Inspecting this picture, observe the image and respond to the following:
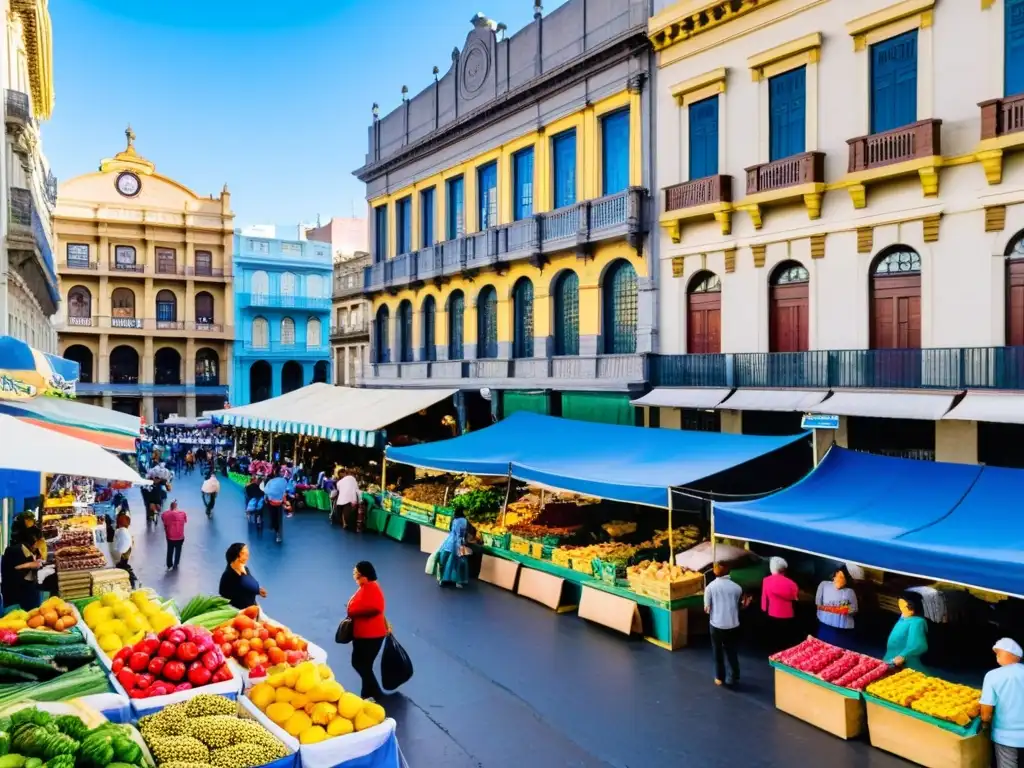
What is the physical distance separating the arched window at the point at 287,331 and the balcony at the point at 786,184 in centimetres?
4376

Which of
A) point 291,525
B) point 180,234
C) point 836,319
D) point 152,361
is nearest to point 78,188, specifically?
point 180,234

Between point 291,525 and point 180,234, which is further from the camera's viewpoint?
point 180,234

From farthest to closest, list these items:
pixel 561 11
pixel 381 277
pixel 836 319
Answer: pixel 381 277 < pixel 561 11 < pixel 836 319

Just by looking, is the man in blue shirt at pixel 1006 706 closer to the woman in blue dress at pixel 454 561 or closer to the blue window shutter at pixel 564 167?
the woman in blue dress at pixel 454 561

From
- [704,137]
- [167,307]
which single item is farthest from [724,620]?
[167,307]

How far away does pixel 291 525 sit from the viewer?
70.3 ft

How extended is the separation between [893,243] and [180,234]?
47.3 meters

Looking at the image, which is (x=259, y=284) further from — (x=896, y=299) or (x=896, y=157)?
(x=896, y=157)

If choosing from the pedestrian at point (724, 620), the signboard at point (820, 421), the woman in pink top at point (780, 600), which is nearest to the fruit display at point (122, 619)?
the pedestrian at point (724, 620)

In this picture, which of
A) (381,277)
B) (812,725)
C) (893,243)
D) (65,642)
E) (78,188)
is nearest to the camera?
(65,642)

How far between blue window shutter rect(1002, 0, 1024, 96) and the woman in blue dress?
11.9 metres

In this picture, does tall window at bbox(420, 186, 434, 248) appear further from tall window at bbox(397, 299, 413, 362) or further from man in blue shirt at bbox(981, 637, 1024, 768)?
man in blue shirt at bbox(981, 637, 1024, 768)

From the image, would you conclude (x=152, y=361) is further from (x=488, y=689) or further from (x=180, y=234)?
(x=488, y=689)

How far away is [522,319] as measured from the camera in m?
22.8
